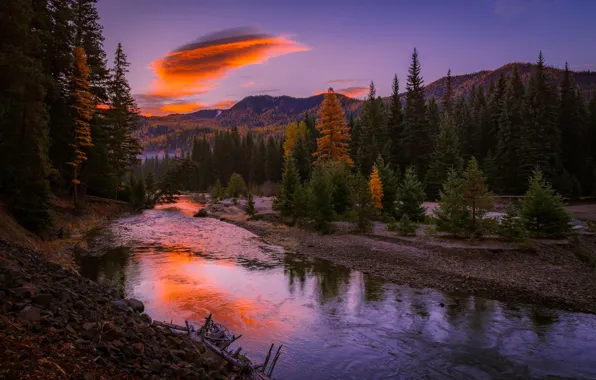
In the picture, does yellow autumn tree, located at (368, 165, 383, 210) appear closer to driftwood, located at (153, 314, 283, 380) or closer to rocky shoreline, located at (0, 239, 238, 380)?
driftwood, located at (153, 314, 283, 380)

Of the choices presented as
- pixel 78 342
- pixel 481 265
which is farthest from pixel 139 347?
pixel 481 265

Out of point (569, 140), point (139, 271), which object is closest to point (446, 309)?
point (139, 271)

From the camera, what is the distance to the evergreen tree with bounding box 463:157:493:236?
23.9 meters

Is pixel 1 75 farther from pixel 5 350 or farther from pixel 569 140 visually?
pixel 569 140

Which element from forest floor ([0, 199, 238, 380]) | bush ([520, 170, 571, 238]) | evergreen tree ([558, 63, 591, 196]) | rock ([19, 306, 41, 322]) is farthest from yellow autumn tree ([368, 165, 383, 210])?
evergreen tree ([558, 63, 591, 196])

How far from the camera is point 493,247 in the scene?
22.3 meters

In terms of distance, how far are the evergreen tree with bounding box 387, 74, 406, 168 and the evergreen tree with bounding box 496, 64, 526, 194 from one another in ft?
46.3

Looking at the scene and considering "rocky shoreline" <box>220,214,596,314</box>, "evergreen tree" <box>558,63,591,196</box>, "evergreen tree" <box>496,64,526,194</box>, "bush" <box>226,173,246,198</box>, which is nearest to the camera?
"rocky shoreline" <box>220,214,596,314</box>

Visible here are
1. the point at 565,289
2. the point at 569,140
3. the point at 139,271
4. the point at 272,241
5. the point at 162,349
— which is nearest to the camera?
the point at 162,349

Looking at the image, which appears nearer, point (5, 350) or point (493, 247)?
point (5, 350)

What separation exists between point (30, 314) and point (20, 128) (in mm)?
20718

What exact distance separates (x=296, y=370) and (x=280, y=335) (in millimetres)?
2208

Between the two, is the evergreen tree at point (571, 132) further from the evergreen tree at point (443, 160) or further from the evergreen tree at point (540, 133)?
the evergreen tree at point (443, 160)

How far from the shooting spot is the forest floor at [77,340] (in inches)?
225
